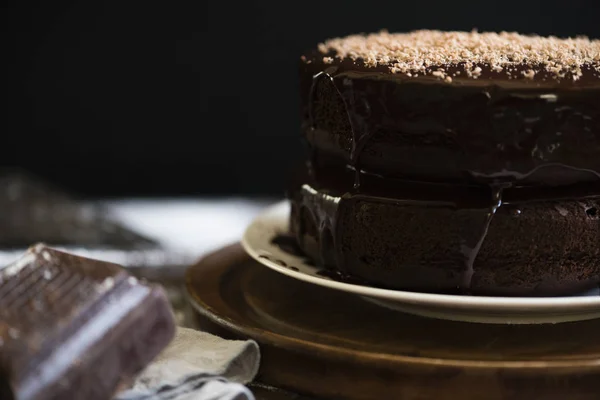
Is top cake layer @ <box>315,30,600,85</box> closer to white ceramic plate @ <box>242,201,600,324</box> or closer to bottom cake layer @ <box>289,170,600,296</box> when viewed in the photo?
bottom cake layer @ <box>289,170,600,296</box>

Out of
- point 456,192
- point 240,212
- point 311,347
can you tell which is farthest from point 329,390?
point 240,212

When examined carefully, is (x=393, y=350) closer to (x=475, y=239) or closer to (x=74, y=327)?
(x=475, y=239)

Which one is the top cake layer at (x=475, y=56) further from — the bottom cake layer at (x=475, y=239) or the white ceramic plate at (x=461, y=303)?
the white ceramic plate at (x=461, y=303)

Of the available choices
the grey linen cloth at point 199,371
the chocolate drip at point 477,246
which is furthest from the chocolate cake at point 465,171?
the grey linen cloth at point 199,371

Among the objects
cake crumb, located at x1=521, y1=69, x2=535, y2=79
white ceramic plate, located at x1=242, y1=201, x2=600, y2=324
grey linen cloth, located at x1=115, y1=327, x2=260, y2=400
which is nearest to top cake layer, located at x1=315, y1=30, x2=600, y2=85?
cake crumb, located at x1=521, y1=69, x2=535, y2=79

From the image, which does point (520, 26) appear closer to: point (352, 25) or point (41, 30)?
point (352, 25)

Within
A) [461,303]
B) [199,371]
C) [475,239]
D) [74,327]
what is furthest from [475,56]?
[74,327]
